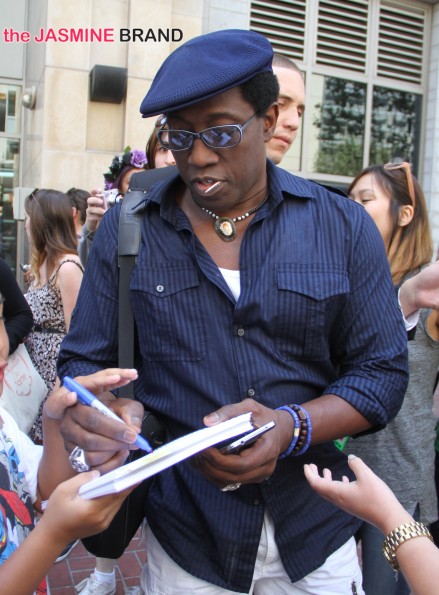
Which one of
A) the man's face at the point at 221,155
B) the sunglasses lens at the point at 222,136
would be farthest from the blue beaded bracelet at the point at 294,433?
the sunglasses lens at the point at 222,136

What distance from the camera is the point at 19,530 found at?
1.68m

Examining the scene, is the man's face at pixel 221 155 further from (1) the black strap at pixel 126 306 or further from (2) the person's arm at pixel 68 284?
(2) the person's arm at pixel 68 284

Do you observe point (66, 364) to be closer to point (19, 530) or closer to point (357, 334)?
point (19, 530)

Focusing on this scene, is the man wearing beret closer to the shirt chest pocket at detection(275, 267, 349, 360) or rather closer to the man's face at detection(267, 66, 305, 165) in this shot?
the shirt chest pocket at detection(275, 267, 349, 360)

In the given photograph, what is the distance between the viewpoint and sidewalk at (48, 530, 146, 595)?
12.3 feet

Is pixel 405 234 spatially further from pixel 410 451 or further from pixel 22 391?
pixel 22 391

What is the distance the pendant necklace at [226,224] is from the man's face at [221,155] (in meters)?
0.05

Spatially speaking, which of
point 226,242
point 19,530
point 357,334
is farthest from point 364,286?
point 19,530

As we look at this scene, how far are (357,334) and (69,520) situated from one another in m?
0.90

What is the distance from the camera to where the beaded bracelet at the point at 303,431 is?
1609 millimetres

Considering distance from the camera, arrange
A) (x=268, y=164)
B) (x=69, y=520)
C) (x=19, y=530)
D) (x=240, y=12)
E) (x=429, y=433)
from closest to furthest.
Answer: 1. (x=69, y=520)
2. (x=19, y=530)
3. (x=268, y=164)
4. (x=429, y=433)
5. (x=240, y=12)

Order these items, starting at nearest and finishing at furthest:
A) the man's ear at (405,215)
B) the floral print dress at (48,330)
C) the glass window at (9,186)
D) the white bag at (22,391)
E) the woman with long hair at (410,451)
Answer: the woman with long hair at (410,451)
the man's ear at (405,215)
the white bag at (22,391)
the floral print dress at (48,330)
the glass window at (9,186)

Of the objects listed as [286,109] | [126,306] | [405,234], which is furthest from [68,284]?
[126,306]

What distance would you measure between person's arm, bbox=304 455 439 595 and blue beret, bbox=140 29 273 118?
97 cm
